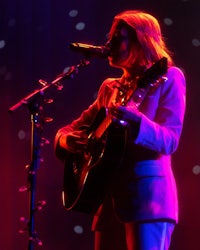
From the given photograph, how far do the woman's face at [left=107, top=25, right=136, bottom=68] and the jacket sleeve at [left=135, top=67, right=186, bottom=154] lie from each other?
22 centimetres

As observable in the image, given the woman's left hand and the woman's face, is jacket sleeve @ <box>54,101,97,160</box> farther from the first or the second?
the woman's left hand

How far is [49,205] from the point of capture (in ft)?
10.4

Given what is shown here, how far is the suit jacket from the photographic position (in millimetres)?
1750

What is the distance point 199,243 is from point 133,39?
1.45 m

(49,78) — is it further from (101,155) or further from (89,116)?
(101,155)

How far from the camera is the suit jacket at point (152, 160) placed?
1750mm

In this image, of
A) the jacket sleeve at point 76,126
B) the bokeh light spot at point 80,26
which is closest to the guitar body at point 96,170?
the jacket sleeve at point 76,126

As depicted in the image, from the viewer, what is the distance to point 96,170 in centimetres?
187

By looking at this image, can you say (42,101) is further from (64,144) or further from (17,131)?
(17,131)

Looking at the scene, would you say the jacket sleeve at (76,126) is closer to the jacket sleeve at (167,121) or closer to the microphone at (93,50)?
the microphone at (93,50)

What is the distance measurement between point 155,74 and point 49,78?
1.55 m

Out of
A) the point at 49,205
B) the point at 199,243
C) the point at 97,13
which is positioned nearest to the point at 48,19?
the point at 97,13

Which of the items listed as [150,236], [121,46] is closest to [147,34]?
[121,46]

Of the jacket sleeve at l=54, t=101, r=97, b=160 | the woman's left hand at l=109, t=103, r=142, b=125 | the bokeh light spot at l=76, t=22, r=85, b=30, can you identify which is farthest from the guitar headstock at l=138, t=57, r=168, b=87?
the bokeh light spot at l=76, t=22, r=85, b=30
